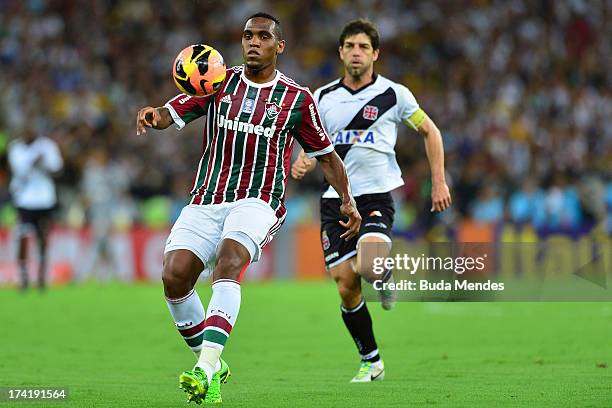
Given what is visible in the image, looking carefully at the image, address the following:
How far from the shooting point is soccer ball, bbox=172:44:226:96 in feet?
25.6

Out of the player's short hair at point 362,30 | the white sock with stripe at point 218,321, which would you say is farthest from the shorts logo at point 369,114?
the white sock with stripe at point 218,321

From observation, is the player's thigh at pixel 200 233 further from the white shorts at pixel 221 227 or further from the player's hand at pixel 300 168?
the player's hand at pixel 300 168

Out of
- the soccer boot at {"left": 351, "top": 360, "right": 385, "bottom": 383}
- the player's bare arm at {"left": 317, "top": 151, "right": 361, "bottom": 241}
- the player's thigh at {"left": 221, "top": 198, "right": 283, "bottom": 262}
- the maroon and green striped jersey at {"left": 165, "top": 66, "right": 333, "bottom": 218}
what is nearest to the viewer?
the player's thigh at {"left": 221, "top": 198, "right": 283, "bottom": 262}

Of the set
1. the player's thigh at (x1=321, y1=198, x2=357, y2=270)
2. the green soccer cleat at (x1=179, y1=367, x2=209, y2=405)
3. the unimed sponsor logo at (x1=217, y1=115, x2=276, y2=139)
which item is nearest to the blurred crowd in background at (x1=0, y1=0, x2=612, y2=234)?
the player's thigh at (x1=321, y1=198, x2=357, y2=270)

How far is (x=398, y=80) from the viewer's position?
27.9 metres

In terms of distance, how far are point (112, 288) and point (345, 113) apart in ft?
38.9

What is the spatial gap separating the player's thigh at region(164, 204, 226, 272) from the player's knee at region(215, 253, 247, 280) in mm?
244

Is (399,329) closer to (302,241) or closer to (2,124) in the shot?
(302,241)

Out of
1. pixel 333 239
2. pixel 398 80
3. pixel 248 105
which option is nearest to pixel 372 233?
pixel 333 239

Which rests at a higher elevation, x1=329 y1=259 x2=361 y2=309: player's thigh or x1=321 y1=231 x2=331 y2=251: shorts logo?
x1=321 y1=231 x2=331 y2=251: shorts logo

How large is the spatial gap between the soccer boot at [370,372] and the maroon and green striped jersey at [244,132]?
68.7 inches

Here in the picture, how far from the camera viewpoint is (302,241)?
76.2ft

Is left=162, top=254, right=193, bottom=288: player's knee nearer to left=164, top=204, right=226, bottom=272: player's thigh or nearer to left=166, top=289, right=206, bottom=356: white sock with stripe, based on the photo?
left=164, top=204, right=226, bottom=272: player's thigh

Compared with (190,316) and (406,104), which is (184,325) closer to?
(190,316)
